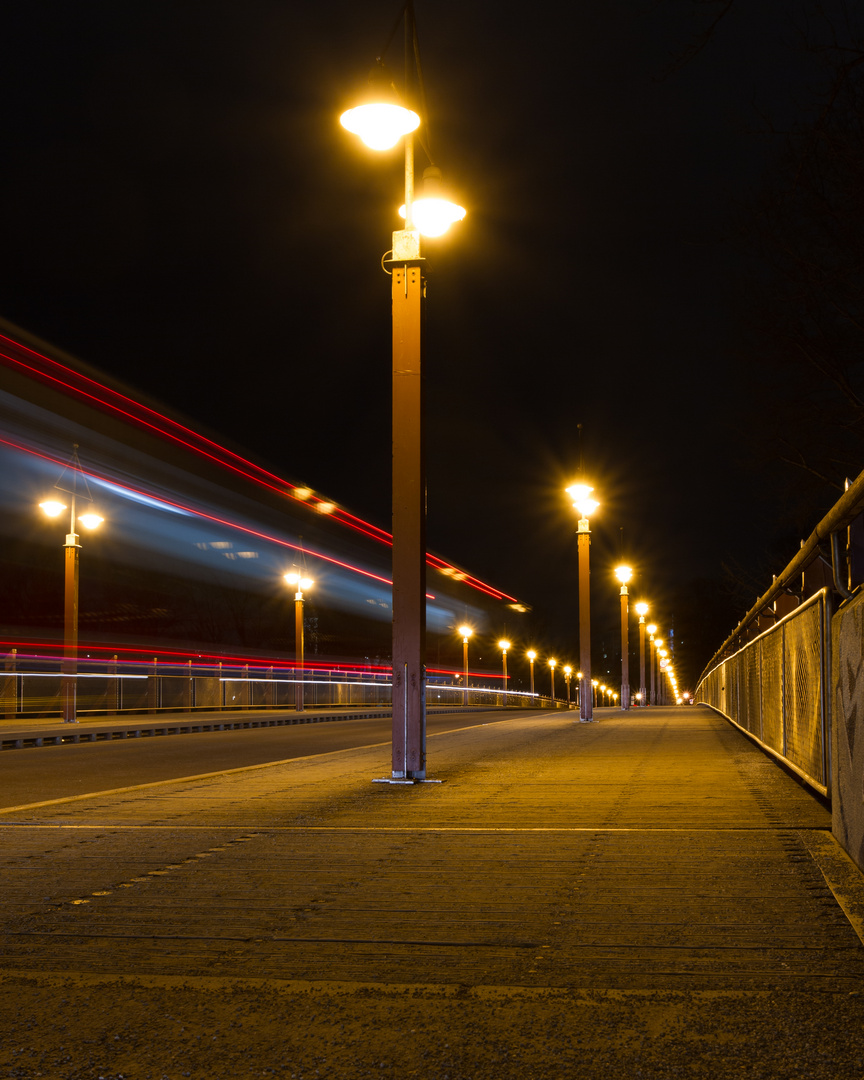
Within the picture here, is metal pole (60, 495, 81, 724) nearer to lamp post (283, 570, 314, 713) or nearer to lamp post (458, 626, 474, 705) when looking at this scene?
lamp post (283, 570, 314, 713)

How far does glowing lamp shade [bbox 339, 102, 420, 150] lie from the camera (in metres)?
9.14

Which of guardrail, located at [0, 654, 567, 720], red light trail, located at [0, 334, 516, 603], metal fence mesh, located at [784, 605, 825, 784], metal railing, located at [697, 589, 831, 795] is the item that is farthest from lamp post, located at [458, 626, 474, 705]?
metal fence mesh, located at [784, 605, 825, 784]

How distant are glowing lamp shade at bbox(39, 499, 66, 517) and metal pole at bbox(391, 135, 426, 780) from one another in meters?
16.7

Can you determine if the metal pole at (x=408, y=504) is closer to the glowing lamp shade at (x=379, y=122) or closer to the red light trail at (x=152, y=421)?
the glowing lamp shade at (x=379, y=122)

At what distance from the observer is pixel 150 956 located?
356cm

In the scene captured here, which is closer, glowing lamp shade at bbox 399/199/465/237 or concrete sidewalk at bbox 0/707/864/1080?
concrete sidewalk at bbox 0/707/864/1080

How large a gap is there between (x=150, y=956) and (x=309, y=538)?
32468 mm

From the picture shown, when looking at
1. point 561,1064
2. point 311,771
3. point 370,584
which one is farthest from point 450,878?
point 370,584

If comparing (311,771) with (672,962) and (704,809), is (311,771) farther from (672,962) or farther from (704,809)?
(672,962)

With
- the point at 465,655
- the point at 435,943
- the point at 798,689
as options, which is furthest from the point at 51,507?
the point at 465,655

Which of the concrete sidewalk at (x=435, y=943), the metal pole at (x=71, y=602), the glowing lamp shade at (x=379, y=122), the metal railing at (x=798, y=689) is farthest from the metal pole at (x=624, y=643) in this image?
the concrete sidewalk at (x=435, y=943)

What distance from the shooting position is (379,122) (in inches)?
363

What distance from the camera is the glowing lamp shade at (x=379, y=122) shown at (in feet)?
30.0

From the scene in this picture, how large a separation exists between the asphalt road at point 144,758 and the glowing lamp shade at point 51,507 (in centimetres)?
569
